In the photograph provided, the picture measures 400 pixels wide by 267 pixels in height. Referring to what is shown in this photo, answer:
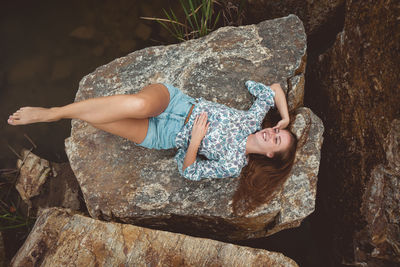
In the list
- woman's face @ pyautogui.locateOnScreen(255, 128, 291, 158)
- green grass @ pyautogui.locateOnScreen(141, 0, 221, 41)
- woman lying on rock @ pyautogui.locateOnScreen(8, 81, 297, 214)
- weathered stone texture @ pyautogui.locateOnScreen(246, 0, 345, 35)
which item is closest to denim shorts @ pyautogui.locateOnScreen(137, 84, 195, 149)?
woman lying on rock @ pyautogui.locateOnScreen(8, 81, 297, 214)

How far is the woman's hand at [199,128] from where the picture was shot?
268cm

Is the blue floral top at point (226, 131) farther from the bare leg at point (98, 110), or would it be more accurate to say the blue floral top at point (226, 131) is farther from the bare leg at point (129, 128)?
the bare leg at point (98, 110)

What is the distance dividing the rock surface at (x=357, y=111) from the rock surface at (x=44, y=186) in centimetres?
338

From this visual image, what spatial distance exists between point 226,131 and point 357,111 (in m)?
1.26

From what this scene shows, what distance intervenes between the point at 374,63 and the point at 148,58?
2.29m

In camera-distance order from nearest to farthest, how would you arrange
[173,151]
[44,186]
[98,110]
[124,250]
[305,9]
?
[124,250] → [98,110] → [173,151] → [305,9] → [44,186]

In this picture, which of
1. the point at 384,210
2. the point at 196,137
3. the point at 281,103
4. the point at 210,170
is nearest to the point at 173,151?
the point at 196,137

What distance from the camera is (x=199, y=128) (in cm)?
269

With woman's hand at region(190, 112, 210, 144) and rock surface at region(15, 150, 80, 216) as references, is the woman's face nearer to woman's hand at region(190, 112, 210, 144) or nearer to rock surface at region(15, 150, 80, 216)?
woman's hand at region(190, 112, 210, 144)

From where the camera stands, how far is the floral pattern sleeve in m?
2.62

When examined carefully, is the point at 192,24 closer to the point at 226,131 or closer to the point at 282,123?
the point at 226,131

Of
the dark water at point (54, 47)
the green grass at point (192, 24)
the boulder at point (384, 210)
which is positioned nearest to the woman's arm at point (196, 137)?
the boulder at point (384, 210)

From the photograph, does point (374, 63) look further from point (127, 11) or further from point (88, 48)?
point (88, 48)

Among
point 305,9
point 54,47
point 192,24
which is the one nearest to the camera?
point 305,9
